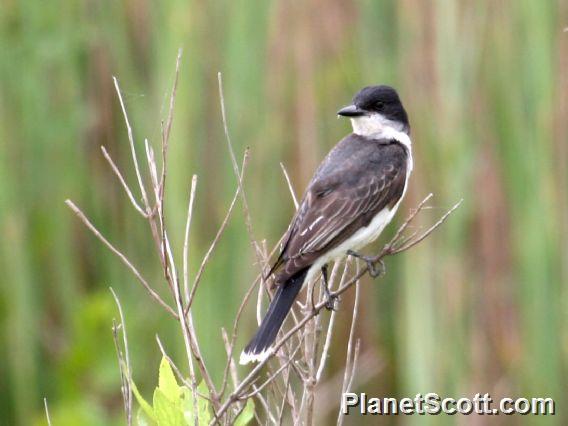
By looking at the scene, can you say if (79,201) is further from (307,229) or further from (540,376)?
(540,376)

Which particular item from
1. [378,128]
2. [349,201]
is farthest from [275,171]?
[349,201]

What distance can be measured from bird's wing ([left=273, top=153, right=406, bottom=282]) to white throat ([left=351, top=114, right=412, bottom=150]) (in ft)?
0.84

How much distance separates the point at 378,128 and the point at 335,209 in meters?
0.57

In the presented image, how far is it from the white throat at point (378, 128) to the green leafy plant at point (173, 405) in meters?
1.65

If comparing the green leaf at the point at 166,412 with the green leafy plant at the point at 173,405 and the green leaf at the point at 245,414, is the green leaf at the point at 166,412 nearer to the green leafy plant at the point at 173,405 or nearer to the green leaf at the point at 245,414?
the green leafy plant at the point at 173,405

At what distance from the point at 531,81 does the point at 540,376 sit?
1.20 m

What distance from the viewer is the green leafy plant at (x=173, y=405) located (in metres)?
2.42

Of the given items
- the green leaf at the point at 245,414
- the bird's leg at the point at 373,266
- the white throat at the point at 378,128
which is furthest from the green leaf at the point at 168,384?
the white throat at the point at 378,128

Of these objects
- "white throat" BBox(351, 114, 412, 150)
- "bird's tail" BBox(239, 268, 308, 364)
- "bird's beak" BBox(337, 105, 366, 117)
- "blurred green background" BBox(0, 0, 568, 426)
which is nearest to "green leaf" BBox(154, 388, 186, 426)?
"bird's tail" BBox(239, 268, 308, 364)

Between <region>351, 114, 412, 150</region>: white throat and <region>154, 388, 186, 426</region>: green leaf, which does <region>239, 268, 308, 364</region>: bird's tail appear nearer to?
<region>154, 388, 186, 426</region>: green leaf

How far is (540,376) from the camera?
4.40 meters

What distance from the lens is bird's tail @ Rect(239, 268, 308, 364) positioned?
2.96 m

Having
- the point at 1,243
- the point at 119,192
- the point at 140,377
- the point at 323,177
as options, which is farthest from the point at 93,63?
the point at 323,177

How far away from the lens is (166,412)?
2.43 metres
